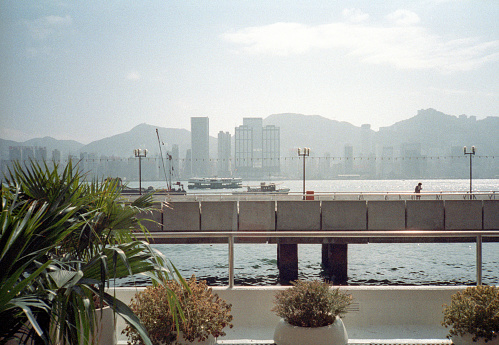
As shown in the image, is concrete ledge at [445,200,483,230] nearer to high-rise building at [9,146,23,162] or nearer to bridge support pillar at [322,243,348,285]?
bridge support pillar at [322,243,348,285]

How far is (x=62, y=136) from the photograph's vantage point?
252 ft

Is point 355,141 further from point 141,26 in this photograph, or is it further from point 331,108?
point 141,26

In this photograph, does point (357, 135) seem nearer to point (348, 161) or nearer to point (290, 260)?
point (348, 161)

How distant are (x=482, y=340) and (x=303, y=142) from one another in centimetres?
13346

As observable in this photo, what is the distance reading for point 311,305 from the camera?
359cm

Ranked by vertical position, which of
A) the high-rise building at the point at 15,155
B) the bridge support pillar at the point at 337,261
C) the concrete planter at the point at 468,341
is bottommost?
the bridge support pillar at the point at 337,261

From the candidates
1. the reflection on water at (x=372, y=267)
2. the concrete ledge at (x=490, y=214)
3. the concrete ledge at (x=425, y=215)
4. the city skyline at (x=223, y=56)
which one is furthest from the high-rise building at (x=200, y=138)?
the concrete ledge at (x=490, y=214)

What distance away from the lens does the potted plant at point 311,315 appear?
3502 mm

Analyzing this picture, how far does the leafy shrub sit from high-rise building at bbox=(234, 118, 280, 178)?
85705 millimetres

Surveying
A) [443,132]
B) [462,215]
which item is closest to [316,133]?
[443,132]

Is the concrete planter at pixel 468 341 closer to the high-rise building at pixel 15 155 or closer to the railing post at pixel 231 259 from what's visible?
the railing post at pixel 231 259

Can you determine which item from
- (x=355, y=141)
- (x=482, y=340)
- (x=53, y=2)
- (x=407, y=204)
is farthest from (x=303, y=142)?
(x=482, y=340)

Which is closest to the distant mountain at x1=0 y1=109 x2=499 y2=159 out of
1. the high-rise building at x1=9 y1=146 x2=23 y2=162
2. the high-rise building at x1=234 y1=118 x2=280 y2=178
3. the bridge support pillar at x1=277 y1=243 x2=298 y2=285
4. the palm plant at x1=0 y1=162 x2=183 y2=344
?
the high-rise building at x1=234 y1=118 x2=280 y2=178

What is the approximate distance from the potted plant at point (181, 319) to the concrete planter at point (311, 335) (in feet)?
1.76
